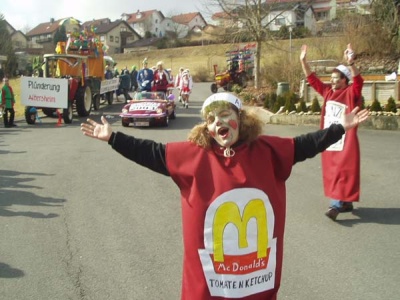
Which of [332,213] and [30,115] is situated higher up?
[30,115]

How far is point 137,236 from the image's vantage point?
5805 mm

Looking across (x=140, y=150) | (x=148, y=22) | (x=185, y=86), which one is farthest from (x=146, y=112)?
(x=148, y=22)

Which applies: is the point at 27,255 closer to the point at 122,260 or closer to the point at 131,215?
the point at 122,260

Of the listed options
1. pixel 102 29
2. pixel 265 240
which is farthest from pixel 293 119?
pixel 102 29

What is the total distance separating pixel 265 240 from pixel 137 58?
6839cm

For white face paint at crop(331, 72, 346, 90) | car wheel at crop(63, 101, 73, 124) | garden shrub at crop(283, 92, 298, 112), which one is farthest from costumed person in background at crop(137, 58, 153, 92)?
white face paint at crop(331, 72, 346, 90)

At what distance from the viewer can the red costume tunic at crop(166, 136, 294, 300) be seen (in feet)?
9.12

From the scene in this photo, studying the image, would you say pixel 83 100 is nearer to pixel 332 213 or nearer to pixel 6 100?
pixel 6 100

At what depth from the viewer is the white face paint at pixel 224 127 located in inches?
113

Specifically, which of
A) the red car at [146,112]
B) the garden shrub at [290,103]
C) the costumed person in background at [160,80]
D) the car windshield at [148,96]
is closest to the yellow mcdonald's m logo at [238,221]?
the red car at [146,112]

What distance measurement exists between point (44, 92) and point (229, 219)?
15.7 m

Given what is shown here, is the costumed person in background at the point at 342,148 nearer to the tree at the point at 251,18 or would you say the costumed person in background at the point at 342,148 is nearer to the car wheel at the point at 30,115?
the car wheel at the point at 30,115

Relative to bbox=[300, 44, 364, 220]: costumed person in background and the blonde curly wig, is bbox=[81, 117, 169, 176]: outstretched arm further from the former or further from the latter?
bbox=[300, 44, 364, 220]: costumed person in background

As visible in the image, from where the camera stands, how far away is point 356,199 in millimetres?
6254
